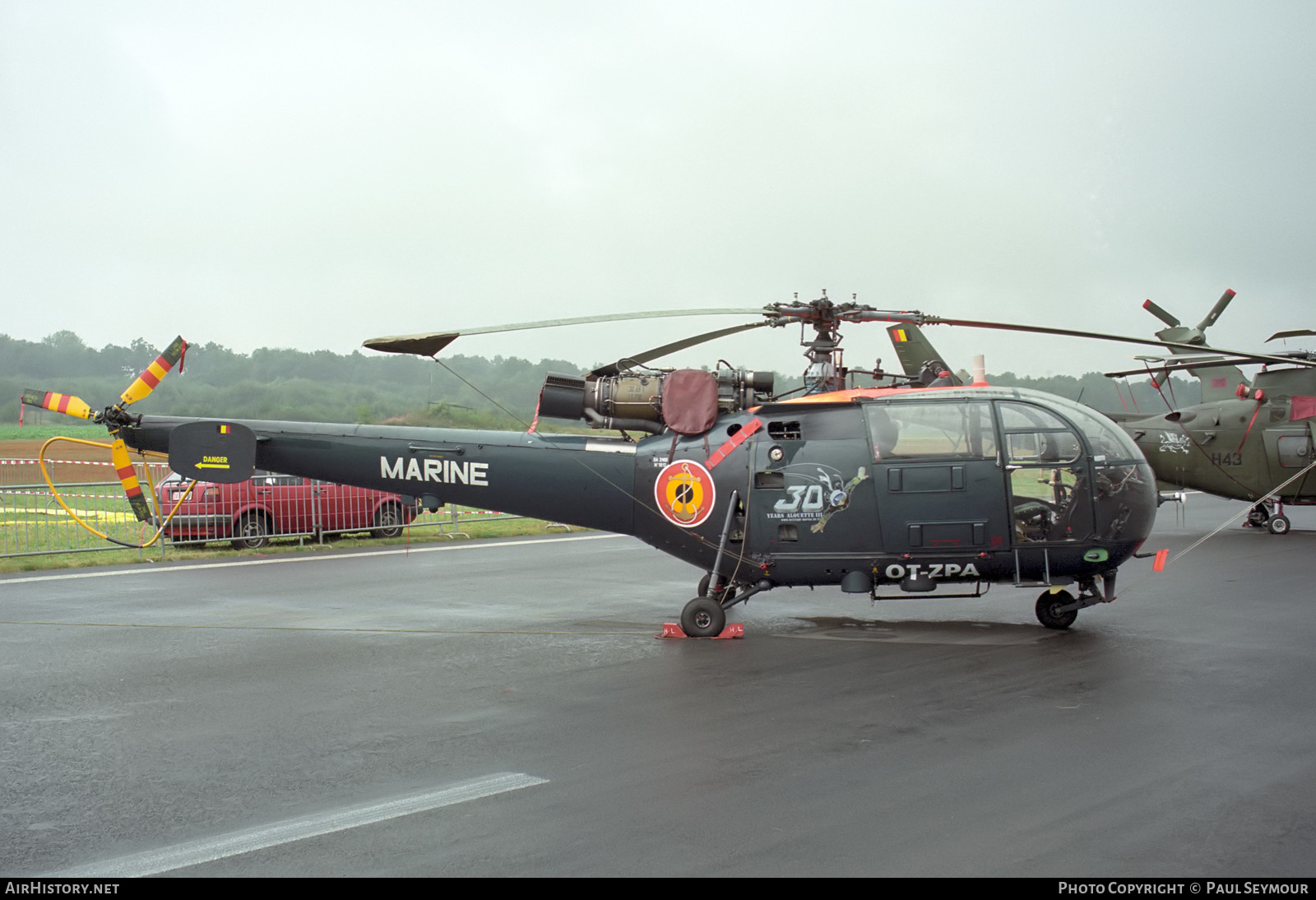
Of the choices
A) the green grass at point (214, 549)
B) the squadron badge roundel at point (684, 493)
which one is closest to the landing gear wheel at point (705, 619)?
the squadron badge roundel at point (684, 493)

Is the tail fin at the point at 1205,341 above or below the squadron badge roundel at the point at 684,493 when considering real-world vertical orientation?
above

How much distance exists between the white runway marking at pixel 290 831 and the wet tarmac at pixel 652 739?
0.02 meters

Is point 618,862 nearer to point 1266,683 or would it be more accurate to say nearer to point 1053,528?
point 1266,683

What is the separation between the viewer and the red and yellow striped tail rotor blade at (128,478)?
11359mm

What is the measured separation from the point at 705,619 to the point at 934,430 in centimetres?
293

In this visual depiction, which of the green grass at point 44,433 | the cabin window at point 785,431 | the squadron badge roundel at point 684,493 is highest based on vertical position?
the cabin window at point 785,431

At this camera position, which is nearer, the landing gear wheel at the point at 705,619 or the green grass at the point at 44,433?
the landing gear wheel at the point at 705,619

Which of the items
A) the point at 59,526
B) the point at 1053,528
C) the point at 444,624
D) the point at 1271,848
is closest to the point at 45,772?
the point at 444,624

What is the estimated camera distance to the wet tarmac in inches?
191

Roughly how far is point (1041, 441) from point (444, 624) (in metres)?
6.48

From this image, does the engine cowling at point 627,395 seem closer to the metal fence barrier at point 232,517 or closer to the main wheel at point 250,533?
the metal fence barrier at point 232,517

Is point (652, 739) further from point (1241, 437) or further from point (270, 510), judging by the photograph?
point (1241, 437)

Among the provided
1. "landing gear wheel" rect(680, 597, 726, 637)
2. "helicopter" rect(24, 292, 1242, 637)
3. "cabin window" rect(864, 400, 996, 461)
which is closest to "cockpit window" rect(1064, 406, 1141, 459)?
"helicopter" rect(24, 292, 1242, 637)

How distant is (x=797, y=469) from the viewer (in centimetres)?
1020
